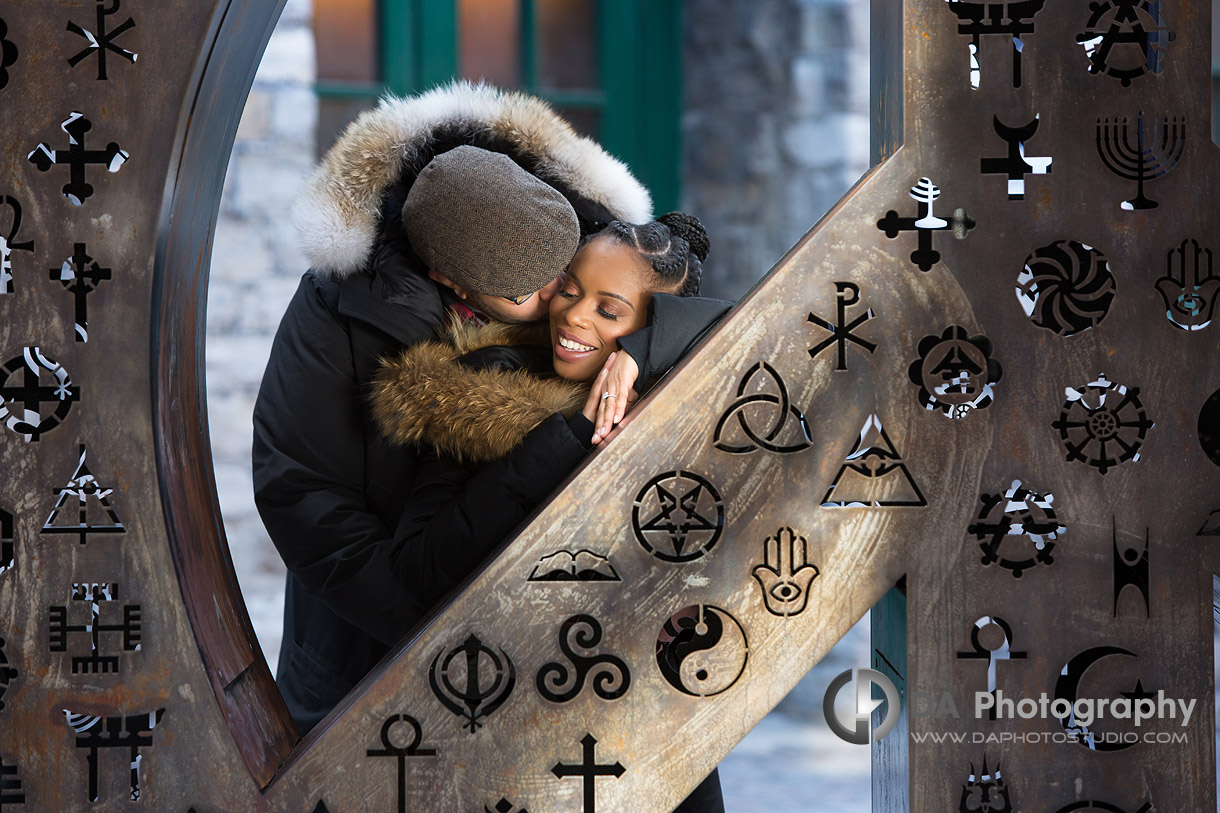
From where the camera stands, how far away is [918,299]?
0.94 metres

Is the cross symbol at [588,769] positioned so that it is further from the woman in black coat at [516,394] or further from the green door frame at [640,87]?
the green door frame at [640,87]

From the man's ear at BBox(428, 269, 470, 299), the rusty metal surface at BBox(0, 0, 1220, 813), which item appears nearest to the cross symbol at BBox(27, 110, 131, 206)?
the rusty metal surface at BBox(0, 0, 1220, 813)

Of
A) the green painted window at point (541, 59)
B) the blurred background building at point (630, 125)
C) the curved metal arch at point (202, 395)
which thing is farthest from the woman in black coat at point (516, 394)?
the green painted window at point (541, 59)

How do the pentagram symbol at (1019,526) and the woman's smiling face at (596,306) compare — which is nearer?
the pentagram symbol at (1019,526)

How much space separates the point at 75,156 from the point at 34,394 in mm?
208

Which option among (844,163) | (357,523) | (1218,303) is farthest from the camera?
(844,163)

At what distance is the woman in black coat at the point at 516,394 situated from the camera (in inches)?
44.7

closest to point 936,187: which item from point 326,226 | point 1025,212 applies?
point 1025,212

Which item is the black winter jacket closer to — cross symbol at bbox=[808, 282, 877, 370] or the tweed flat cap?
the tweed flat cap

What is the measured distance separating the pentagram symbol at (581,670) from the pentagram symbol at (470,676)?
35 mm

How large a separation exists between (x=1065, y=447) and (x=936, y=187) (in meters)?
0.25

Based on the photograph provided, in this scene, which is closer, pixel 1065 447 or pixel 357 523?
pixel 1065 447

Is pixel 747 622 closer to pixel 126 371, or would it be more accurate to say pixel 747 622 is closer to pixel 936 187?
pixel 936 187

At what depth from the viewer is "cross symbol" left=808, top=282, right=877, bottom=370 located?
3.09 ft
